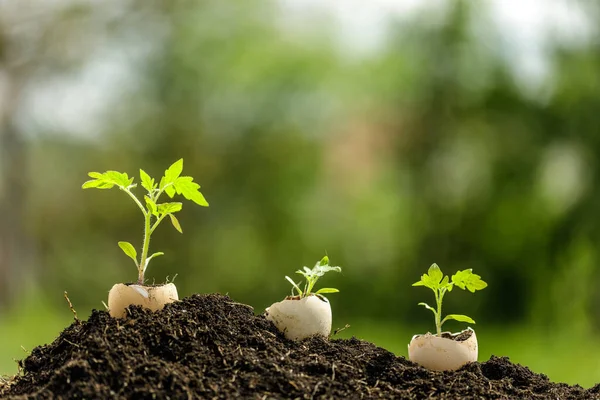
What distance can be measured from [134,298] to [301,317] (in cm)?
46

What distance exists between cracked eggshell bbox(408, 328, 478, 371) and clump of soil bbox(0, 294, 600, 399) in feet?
0.11

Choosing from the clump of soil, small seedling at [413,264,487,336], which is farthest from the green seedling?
small seedling at [413,264,487,336]

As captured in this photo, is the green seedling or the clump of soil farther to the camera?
the green seedling

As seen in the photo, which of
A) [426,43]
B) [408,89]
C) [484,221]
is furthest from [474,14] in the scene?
[484,221]

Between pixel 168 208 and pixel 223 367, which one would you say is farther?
pixel 168 208

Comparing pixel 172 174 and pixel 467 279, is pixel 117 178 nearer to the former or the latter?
pixel 172 174

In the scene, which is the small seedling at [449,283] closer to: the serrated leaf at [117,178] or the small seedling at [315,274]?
the small seedling at [315,274]

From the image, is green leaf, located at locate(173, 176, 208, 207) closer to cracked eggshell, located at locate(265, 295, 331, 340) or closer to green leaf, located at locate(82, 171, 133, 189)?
green leaf, located at locate(82, 171, 133, 189)

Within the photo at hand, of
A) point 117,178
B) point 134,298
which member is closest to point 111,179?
point 117,178

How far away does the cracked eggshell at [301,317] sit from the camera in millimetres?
1922

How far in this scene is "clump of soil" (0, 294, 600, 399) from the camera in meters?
1.58

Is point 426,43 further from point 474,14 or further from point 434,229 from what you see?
point 434,229

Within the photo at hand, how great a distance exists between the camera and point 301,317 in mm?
1920

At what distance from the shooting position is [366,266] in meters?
5.44
